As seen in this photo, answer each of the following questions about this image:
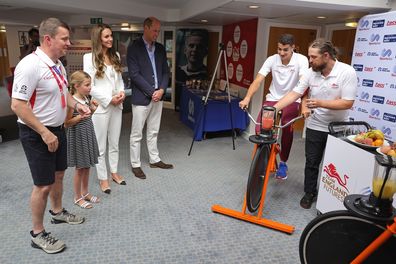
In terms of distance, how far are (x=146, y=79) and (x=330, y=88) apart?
1756 mm

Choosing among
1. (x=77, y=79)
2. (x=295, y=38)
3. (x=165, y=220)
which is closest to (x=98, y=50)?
(x=77, y=79)

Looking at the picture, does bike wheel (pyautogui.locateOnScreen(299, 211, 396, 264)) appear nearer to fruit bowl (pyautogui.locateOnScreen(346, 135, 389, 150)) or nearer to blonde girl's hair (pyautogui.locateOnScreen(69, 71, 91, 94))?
fruit bowl (pyautogui.locateOnScreen(346, 135, 389, 150))

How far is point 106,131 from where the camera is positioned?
2.70 m

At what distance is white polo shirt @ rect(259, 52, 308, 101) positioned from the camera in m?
3.03

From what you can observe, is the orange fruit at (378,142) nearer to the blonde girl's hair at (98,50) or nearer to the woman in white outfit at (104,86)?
the woman in white outfit at (104,86)

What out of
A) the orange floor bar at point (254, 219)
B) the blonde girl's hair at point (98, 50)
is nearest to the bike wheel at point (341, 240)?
the orange floor bar at point (254, 219)

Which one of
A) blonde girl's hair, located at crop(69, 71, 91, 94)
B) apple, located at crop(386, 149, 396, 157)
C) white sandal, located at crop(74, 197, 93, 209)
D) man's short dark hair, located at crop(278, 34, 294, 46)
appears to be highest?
man's short dark hair, located at crop(278, 34, 294, 46)

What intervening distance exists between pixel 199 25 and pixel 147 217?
474 cm

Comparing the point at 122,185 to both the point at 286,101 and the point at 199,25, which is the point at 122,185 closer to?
the point at 286,101

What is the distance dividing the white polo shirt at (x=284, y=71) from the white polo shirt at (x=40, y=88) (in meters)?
2.07

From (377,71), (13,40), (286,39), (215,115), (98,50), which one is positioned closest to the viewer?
(98,50)

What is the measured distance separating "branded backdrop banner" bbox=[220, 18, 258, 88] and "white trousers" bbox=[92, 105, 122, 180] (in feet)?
8.55

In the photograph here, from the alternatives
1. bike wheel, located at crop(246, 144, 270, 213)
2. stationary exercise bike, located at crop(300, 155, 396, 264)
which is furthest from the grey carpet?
stationary exercise bike, located at crop(300, 155, 396, 264)

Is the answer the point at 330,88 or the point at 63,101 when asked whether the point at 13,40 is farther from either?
the point at 330,88
